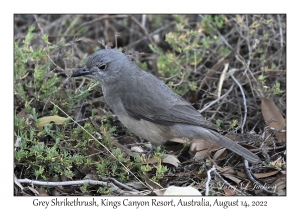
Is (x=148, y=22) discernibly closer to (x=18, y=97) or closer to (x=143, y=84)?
(x=143, y=84)

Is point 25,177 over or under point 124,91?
Result: under

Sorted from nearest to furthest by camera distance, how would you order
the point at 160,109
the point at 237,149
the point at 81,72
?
the point at 237,149 < the point at 160,109 < the point at 81,72

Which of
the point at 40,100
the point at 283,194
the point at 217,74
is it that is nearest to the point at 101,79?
the point at 40,100

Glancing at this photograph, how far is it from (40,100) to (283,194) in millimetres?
3588

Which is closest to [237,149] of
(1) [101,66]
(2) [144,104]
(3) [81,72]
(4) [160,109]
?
(4) [160,109]

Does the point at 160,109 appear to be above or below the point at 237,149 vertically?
above

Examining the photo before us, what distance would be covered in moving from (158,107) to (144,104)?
20 cm

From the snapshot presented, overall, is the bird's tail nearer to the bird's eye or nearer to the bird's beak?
the bird's eye

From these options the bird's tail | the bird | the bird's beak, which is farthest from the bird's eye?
the bird's tail

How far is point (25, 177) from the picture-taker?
215 inches

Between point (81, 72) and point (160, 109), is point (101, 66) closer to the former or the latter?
point (81, 72)

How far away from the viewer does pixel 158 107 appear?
6.11 m

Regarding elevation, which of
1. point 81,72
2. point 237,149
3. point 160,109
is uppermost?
point 81,72

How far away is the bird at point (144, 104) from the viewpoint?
593cm
